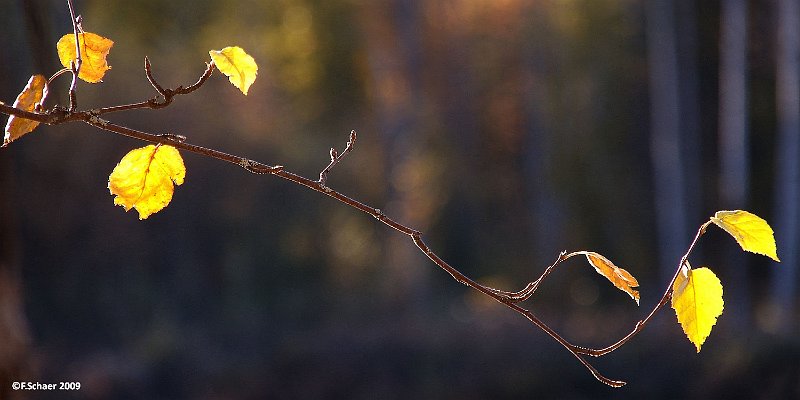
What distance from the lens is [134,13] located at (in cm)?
843

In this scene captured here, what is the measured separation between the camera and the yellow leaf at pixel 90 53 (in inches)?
26.7

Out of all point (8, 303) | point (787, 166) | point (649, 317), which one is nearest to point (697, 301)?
point (649, 317)

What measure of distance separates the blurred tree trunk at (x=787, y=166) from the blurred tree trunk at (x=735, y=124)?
29cm

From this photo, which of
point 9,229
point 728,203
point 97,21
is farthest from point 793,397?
point 97,21

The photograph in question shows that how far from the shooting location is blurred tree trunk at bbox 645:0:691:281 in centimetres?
836

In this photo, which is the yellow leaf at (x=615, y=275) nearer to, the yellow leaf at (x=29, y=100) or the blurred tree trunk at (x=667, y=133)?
the yellow leaf at (x=29, y=100)

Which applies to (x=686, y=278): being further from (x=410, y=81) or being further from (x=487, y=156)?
(x=487, y=156)

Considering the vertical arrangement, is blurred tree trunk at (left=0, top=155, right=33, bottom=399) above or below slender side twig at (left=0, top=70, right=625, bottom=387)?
above

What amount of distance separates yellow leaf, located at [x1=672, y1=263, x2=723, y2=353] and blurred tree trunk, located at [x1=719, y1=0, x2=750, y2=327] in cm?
733

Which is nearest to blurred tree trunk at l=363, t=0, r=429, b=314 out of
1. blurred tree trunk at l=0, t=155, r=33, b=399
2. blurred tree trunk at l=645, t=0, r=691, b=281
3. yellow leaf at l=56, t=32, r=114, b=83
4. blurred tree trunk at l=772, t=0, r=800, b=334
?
blurred tree trunk at l=645, t=0, r=691, b=281

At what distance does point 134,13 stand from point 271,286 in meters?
2.84

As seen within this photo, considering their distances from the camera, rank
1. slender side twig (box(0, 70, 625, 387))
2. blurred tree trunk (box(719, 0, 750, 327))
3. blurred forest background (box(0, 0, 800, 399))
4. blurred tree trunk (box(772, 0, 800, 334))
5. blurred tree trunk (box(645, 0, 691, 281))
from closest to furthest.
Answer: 1. slender side twig (box(0, 70, 625, 387))
2. blurred forest background (box(0, 0, 800, 399))
3. blurred tree trunk (box(772, 0, 800, 334))
4. blurred tree trunk (box(719, 0, 750, 327))
5. blurred tree trunk (box(645, 0, 691, 281))

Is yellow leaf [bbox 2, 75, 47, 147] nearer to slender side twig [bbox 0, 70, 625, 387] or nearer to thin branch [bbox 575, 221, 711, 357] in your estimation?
slender side twig [bbox 0, 70, 625, 387]

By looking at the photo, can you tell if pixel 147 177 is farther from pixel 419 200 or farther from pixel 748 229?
pixel 419 200
